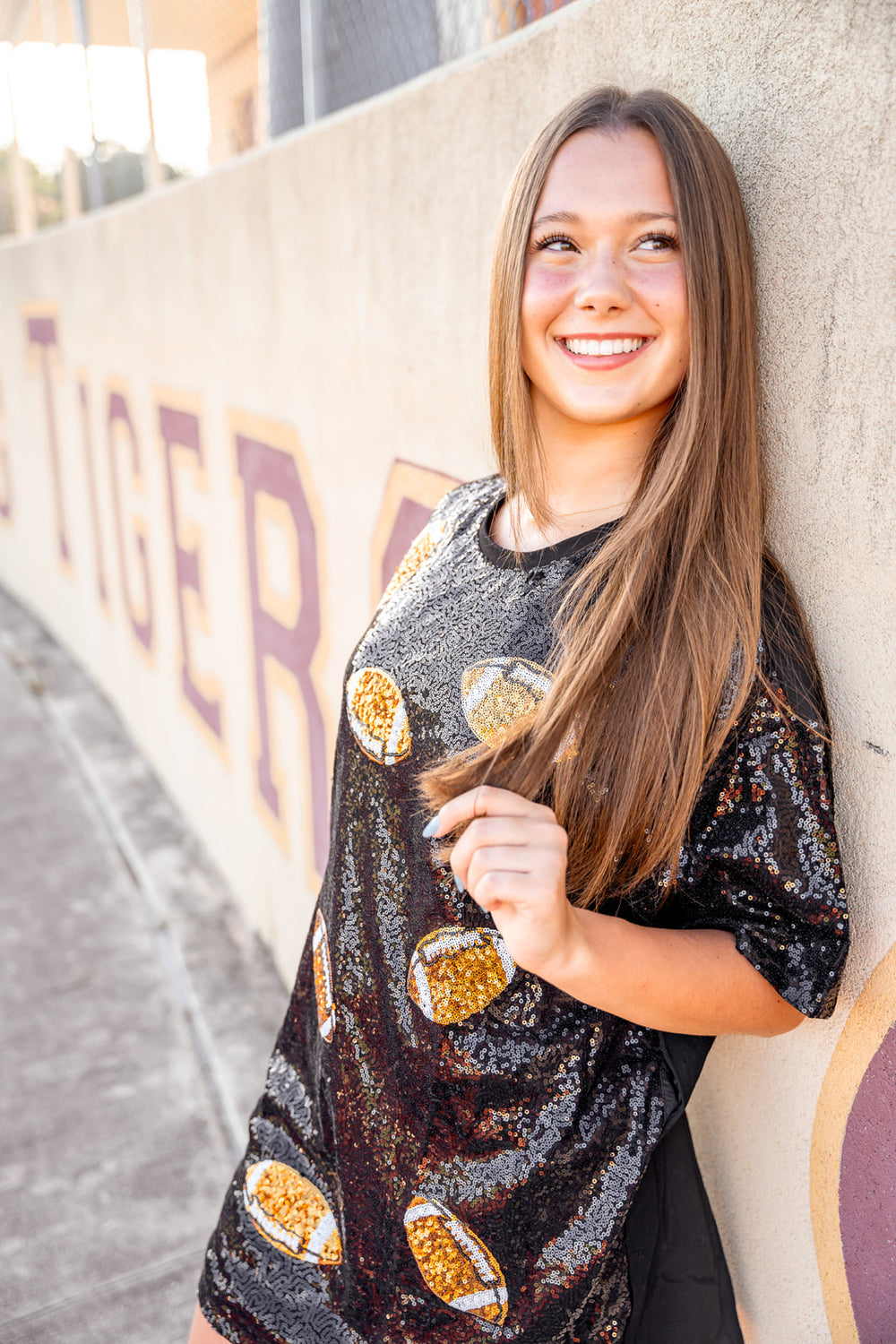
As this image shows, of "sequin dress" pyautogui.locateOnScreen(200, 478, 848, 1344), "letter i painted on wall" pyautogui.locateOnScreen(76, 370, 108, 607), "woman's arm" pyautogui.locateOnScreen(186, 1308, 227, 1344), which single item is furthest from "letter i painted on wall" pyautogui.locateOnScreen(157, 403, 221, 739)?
"sequin dress" pyautogui.locateOnScreen(200, 478, 848, 1344)

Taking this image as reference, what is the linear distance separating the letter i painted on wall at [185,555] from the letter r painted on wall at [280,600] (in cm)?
56

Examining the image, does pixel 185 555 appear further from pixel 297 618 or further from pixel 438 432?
pixel 438 432

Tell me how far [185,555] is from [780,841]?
3.59m

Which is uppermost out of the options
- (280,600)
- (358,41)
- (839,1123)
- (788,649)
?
(358,41)

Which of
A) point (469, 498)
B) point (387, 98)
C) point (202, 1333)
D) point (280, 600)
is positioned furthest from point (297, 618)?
point (202, 1333)

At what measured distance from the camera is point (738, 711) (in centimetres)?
103

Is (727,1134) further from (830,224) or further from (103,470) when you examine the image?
(103,470)

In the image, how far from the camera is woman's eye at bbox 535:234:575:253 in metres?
1.20

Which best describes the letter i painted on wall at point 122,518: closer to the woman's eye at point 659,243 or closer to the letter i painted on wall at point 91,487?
the letter i painted on wall at point 91,487

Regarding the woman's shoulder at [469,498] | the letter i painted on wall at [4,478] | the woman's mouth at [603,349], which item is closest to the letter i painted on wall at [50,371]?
the letter i painted on wall at [4,478]

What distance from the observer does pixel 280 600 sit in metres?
3.21

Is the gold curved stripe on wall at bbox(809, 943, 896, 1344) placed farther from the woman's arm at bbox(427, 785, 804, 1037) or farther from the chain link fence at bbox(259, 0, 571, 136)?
the chain link fence at bbox(259, 0, 571, 136)

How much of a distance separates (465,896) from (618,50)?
1.05 m

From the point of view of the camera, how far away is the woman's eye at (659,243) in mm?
1139
